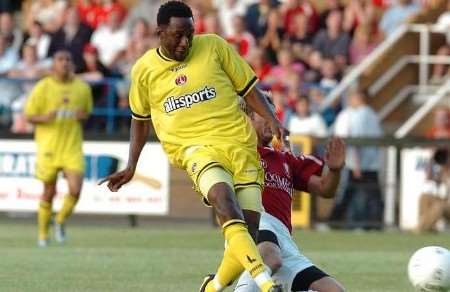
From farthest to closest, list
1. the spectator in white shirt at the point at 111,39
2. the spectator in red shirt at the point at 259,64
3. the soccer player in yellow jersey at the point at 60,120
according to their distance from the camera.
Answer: the spectator in white shirt at the point at 111,39 < the spectator in red shirt at the point at 259,64 < the soccer player in yellow jersey at the point at 60,120

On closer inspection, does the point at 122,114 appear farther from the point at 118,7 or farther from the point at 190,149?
the point at 190,149

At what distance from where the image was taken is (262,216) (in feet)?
33.0

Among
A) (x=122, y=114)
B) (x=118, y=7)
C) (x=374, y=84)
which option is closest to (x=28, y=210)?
(x=122, y=114)

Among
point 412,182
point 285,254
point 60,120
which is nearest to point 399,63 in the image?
point 412,182

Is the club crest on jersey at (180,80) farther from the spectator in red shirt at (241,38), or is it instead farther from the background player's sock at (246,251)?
the spectator in red shirt at (241,38)

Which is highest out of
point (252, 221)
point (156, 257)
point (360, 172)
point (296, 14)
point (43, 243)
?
point (296, 14)

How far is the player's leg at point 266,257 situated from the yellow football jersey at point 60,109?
1004 cm

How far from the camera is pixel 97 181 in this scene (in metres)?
22.9

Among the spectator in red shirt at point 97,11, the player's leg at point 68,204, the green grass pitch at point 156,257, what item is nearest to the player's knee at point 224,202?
the green grass pitch at point 156,257

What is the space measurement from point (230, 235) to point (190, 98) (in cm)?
120

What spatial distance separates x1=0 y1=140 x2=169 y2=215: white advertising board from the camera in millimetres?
22875

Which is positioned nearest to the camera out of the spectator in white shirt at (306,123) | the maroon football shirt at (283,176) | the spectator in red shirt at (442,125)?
the maroon football shirt at (283,176)

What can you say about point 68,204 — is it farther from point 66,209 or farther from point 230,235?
point 230,235

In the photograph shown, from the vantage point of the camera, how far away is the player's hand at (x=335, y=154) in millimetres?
9938
